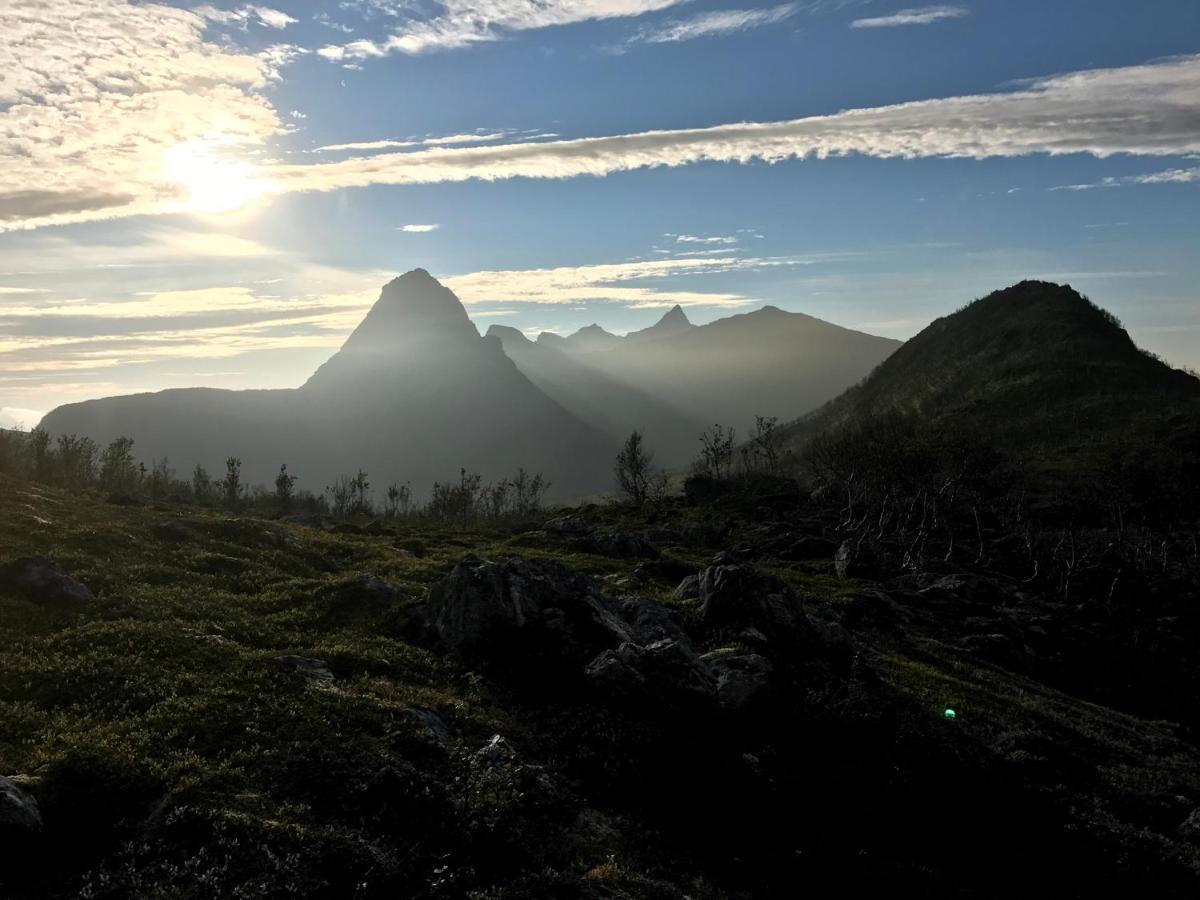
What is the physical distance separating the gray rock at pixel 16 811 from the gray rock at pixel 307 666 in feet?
37.7

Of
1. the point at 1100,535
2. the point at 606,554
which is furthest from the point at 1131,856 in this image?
the point at 1100,535

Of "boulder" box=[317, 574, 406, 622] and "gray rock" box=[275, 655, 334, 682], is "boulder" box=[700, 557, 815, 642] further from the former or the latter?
"gray rock" box=[275, 655, 334, 682]

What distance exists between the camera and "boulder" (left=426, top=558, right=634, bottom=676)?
34.9m

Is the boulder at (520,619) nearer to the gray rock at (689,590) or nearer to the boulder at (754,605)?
the boulder at (754,605)

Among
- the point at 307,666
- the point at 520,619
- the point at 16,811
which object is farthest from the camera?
the point at 520,619

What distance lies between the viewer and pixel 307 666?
3069cm

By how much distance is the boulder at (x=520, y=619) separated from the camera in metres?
34.9

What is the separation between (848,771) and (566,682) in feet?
41.7

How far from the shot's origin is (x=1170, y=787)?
34.6 metres

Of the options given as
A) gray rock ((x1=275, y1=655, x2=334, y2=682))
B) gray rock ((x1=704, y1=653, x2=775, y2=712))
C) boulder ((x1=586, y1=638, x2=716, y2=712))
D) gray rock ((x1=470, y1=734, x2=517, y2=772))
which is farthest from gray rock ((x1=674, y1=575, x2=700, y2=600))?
gray rock ((x1=275, y1=655, x2=334, y2=682))

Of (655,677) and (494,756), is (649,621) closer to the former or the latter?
(655,677)

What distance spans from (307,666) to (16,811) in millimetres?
12974

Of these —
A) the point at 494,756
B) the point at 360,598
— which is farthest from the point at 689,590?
the point at 494,756

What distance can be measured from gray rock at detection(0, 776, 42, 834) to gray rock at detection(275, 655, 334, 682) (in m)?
11.5
